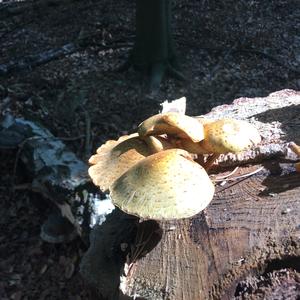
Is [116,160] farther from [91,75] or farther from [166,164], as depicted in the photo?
[91,75]

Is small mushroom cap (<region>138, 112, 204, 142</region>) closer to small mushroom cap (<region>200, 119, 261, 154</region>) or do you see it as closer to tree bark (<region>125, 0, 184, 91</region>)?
small mushroom cap (<region>200, 119, 261, 154</region>)

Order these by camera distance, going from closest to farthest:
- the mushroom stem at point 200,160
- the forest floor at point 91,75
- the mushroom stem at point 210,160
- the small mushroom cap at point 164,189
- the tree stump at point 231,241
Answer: the small mushroom cap at point 164,189 < the tree stump at point 231,241 < the mushroom stem at point 210,160 < the mushroom stem at point 200,160 < the forest floor at point 91,75

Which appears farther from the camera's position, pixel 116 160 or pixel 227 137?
pixel 116 160

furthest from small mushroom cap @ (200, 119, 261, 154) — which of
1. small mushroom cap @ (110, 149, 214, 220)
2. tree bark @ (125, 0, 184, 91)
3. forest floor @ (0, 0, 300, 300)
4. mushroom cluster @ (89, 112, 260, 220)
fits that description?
→ tree bark @ (125, 0, 184, 91)

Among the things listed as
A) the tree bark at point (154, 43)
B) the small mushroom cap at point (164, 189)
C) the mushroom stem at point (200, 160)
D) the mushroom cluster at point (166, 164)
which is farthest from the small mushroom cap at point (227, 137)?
the tree bark at point (154, 43)

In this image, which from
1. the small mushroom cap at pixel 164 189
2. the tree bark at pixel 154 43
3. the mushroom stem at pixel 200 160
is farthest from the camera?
the tree bark at pixel 154 43

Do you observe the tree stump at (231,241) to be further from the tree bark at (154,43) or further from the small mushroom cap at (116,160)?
the tree bark at (154,43)

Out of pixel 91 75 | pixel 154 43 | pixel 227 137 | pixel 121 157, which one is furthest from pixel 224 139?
pixel 91 75
